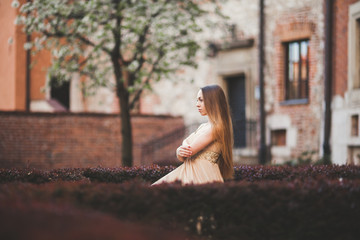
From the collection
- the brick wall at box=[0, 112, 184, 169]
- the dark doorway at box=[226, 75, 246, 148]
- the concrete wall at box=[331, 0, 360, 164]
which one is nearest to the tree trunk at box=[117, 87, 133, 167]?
the brick wall at box=[0, 112, 184, 169]

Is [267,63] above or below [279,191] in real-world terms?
above

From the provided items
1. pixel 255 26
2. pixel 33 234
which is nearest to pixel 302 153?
pixel 255 26

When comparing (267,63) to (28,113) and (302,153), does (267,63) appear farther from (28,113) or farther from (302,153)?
(28,113)

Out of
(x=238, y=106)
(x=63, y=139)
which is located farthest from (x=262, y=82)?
(x=63, y=139)

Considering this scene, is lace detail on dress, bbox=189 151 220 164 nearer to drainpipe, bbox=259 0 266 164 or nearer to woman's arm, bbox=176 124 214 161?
woman's arm, bbox=176 124 214 161

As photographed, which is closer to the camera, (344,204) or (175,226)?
(175,226)

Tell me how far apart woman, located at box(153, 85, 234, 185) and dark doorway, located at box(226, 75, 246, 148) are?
1156 centimetres

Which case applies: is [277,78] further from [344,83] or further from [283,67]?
[344,83]

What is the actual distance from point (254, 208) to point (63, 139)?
497 inches

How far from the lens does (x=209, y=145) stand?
226 inches

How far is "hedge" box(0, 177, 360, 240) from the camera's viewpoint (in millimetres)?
4535

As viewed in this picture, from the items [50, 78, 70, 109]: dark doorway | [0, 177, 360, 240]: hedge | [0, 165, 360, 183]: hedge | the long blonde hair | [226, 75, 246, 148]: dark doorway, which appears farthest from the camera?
[50, 78, 70, 109]: dark doorway

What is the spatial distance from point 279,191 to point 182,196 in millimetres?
890

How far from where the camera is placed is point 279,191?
15.6 ft
